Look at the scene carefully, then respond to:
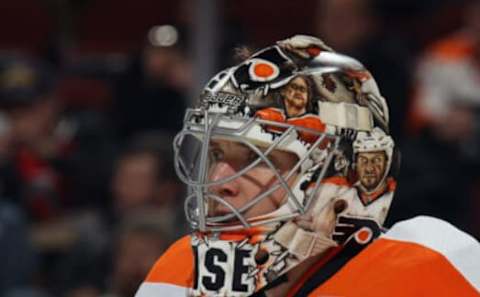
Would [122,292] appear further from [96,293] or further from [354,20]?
[354,20]

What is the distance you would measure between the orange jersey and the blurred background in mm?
2194

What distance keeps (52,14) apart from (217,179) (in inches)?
197

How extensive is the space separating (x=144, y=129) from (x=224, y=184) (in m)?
3.78

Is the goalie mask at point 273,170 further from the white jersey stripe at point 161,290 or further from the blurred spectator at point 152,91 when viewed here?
the blurred spectator at point 152,91

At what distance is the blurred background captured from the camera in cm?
550

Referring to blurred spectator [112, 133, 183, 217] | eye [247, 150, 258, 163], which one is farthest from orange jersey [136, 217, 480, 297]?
blurred spectator [112, 133, 183, 217]

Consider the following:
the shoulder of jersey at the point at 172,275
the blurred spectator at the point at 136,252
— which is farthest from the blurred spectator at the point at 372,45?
the shoulder of jersey at the point at 172,275

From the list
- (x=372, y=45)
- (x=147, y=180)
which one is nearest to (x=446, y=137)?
(x=372, y=45)

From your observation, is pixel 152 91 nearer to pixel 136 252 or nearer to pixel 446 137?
pixel 446 137

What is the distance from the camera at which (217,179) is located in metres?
2.83

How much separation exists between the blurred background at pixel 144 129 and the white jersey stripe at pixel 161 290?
194 cm

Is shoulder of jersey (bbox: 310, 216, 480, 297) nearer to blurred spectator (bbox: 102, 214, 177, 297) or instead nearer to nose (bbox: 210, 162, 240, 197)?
nose (bbox: 210, 162, 240, 197)

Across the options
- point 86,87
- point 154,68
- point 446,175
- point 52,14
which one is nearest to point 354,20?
point 446,175

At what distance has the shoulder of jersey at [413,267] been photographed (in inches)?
110
